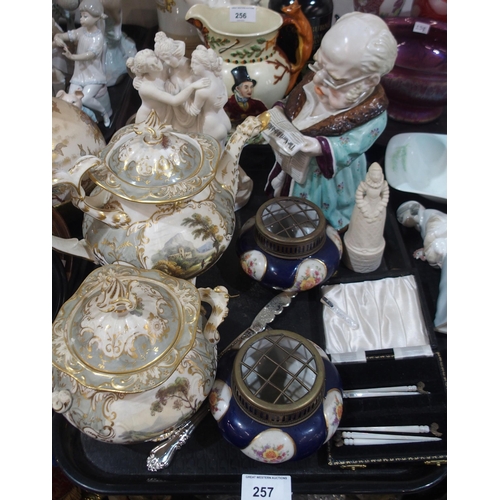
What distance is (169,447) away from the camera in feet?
3.54

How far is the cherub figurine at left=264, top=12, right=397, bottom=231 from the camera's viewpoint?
47.3 inches

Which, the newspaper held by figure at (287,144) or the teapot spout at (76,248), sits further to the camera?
the newspaper held by figure at (287,144)

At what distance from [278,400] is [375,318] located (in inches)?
19.0

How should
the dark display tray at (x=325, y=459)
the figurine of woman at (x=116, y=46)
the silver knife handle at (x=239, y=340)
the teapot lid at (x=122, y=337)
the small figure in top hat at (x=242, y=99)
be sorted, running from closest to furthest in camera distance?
the teapot lid at (x=122, y=337)
the dark display tray at (x=325, y=459)
the silver knife handle at (x=239, y=340)
the small figure in top hat at (x=242, y=99)
the figurine of woman at (x=116, y=46)

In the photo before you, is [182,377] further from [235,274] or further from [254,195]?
[254,195]

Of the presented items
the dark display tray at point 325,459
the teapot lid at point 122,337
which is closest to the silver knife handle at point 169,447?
the dark display tray at point 325,459

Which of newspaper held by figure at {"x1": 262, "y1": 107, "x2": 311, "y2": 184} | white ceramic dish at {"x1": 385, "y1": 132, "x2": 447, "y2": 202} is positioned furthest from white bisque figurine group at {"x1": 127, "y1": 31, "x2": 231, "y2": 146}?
white ceramic dish at {"x1": 385, "y1": 132, "x2": 447, "y2": 202}

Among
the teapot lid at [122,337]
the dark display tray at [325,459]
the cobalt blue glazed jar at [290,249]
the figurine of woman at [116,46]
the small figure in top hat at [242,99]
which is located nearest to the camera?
the teapot lid at [122,337]

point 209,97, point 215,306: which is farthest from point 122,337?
point 209,97

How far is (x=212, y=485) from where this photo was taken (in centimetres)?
106

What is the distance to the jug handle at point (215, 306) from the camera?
3.39 ft

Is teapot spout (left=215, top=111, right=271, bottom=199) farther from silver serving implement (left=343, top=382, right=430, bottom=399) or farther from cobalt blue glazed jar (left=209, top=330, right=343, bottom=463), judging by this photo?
silver serving implement (left=343, top=382, right=430, bottom=399)

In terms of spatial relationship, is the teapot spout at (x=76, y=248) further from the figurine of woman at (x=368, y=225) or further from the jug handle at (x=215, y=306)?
the figurine of woman at (x=368, y=225)

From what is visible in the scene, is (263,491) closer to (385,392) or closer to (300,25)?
(385,392)
